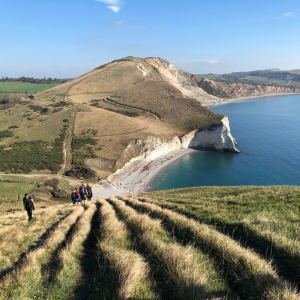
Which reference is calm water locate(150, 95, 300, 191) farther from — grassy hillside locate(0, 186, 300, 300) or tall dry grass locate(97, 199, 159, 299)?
tall dry grass locate(97, 199, 159, 299)

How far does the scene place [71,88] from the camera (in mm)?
131375

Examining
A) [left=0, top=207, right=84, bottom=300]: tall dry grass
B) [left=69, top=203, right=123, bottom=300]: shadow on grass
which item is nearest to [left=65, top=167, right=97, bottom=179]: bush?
[left=0, top=207, right=84, bottom=300]: tall dry grass

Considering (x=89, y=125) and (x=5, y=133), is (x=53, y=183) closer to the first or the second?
(x=89, y=125)

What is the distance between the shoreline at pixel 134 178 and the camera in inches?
1831

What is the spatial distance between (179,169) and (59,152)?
128 ft

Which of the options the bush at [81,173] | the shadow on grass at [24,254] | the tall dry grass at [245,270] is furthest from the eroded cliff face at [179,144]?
the tall dry grass at [245,270]

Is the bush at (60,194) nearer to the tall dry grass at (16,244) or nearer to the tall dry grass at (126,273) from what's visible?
the tall dry grass at (16,244)

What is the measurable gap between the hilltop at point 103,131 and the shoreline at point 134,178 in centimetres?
239

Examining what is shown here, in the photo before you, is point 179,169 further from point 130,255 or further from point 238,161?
point 130,255

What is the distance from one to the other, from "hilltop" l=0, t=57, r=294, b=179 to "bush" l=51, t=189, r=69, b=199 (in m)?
9.34

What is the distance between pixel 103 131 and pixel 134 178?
86.8 ft

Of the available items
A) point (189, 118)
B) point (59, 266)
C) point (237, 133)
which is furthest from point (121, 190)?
point (237, 133)

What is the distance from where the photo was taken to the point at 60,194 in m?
39.2

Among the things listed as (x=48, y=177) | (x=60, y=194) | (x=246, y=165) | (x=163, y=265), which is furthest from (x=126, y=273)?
(x=246, y=165)
